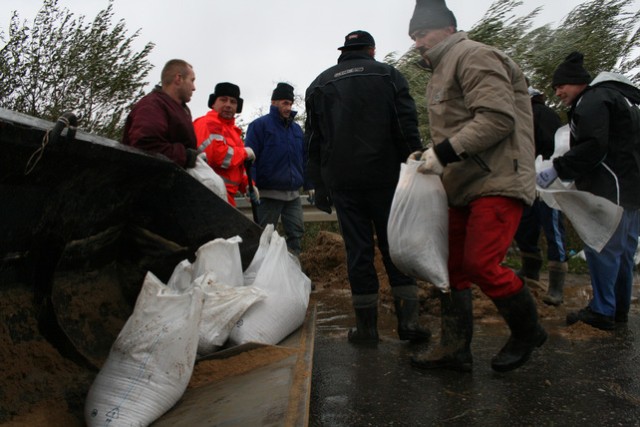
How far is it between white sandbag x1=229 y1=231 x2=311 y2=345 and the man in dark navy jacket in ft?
2.03

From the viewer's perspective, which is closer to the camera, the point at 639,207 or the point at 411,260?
the point at 411,260

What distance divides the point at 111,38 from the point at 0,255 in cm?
571

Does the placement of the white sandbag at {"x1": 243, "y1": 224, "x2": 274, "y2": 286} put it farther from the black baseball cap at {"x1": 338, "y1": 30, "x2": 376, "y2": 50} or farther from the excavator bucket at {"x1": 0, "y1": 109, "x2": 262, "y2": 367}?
the black baseball cap at {"x1": 338, "y1": 30, "x2": 376, "y2": 50}

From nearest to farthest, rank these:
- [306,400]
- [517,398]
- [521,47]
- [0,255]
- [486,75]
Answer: [306,400] → [0,255] → [517,398] → [486,75] → [521,47]

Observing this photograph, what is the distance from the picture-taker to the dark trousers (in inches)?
163

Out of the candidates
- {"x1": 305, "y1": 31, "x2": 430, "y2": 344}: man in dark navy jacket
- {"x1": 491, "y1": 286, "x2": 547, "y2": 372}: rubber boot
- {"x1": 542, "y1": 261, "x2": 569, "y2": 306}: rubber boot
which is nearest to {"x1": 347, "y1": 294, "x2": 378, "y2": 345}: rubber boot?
{"x1": 305, "y1": 31, "x2": 430, "y2": 344}: man in dark navy jacket

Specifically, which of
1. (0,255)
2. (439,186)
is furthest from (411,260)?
(0,255)

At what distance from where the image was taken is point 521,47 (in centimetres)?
911

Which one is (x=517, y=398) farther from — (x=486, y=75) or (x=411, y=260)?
(x=486, y=75)

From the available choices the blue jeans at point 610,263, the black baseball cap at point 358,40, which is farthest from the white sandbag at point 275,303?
the blue jeans at point 610,263

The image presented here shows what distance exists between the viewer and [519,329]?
3.28 metres

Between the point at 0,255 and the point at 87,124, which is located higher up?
the point at 87,124

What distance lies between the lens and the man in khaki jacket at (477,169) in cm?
316

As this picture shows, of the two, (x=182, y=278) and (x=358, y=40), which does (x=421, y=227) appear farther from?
(x=358, y=40)
